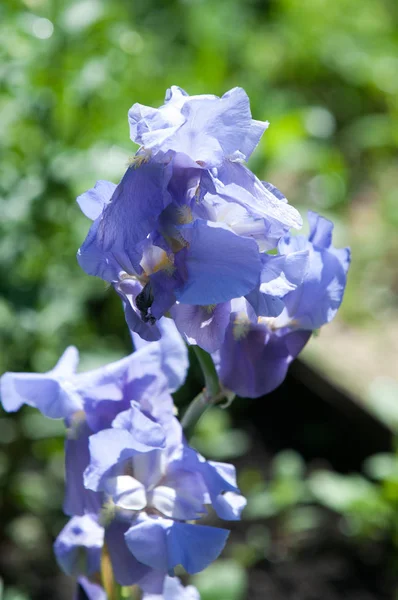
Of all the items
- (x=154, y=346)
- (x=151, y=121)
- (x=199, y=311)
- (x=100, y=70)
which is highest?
(x=151, y=121)

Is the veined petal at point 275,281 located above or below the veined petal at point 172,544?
above

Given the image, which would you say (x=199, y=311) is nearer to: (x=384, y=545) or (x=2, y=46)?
(x=2, y=46)

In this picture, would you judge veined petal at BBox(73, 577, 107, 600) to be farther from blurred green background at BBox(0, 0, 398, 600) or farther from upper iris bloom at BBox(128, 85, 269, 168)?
upper iris bloom at BBox(128, 85, 269, 168)

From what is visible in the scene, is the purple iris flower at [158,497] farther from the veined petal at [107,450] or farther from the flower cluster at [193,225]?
the flower cluster at [193,225]

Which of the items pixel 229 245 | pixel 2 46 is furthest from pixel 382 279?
pixel 229 245

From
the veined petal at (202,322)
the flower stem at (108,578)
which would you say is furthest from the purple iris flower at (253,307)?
the flower stem at (108,578)

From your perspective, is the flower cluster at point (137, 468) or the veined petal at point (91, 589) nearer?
the flower cluster at point (137, 468)
